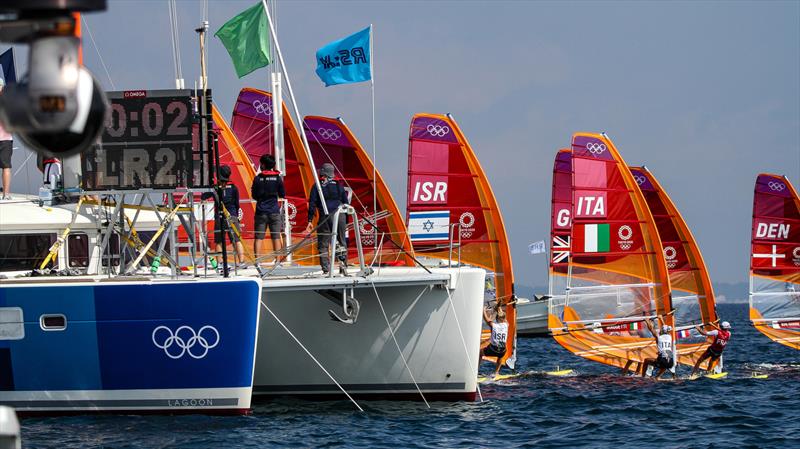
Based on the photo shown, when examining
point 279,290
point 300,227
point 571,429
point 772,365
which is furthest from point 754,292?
point 279,290

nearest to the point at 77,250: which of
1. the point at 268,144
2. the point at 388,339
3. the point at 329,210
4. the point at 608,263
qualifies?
the point at 329,210

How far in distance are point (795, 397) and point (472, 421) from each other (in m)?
7.74

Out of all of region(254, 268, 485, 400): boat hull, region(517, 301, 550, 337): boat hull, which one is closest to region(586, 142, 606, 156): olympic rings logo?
region(254, 268, 485, 400): boat hull

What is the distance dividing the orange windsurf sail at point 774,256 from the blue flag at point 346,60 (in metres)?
13.6

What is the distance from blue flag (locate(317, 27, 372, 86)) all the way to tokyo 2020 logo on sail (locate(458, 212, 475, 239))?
5347mm

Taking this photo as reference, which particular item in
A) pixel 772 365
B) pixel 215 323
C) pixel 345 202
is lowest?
pixel 772 365

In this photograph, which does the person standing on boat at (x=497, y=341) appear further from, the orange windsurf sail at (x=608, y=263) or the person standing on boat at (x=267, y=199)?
the person standing on boat at (x=267, y=199)

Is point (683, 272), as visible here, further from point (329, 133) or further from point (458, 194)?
point (329, 133)

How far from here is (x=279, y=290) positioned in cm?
1616

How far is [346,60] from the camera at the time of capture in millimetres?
22250

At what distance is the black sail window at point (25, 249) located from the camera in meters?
17.6

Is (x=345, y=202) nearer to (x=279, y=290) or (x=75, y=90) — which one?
(x=279, y=290)

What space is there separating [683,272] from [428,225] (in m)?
7.37

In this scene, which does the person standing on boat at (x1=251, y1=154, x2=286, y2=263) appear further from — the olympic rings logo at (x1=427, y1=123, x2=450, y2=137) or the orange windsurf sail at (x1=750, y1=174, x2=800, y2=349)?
the orange windsurf sail at (x1=750, y1=174, x2=800, y2=349)
